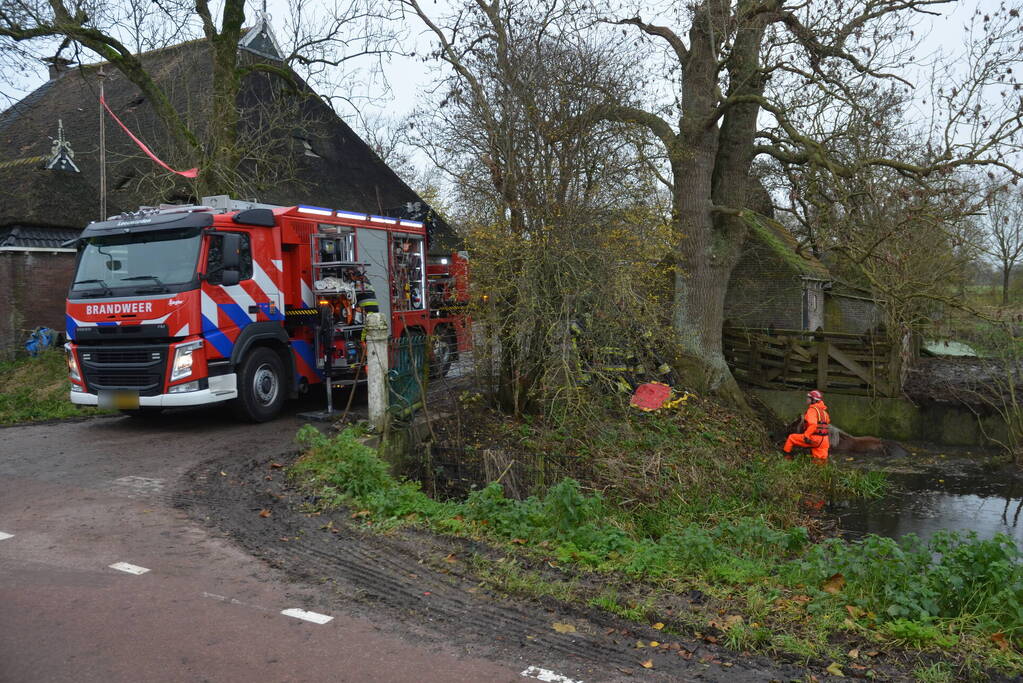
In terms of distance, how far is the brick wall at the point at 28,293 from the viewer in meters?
18.1

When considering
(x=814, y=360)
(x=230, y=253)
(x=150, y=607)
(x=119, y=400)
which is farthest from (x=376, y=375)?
(x=814, y=360)

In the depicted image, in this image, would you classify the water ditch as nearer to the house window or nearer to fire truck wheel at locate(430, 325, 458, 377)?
fire truck wheel at locate(430, 325, 458, 377)

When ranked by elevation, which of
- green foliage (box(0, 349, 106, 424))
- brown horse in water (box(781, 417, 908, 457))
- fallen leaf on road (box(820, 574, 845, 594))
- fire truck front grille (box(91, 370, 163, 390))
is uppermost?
fire truck front grille (box(91, 370, 163, 390))

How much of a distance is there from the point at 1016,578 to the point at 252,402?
848 cm

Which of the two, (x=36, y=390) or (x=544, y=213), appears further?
(x=36, y=390)

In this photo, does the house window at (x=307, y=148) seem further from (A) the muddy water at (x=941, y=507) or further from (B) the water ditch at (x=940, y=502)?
(A) the muddy water at (x=941, y=507)

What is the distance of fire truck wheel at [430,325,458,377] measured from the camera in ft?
36.6

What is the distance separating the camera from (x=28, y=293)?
1850 cm

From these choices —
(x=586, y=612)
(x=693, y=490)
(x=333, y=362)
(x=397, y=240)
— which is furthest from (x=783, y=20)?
(x=586, y=612)

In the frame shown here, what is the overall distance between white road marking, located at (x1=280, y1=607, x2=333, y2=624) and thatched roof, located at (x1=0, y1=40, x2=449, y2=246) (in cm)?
1370

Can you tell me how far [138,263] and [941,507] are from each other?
1130 cm

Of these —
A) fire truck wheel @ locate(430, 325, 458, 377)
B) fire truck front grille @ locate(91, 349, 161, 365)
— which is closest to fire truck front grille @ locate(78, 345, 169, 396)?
fire truck front grille @ locate(91, 349, 161, 365)

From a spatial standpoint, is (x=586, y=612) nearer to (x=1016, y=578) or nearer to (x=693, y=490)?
(x=1016, y=578)

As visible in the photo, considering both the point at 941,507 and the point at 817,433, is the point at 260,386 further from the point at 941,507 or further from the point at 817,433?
the point at 941,507
